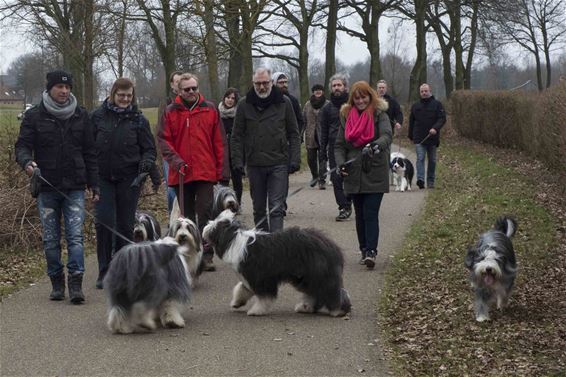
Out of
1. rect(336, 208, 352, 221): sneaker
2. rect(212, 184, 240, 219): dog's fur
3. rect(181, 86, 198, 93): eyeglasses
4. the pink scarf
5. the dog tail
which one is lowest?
rect(336, 208, 352, 221): sneaker

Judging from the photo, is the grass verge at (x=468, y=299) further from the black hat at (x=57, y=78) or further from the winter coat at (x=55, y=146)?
the black hat at (x=57, y=78)

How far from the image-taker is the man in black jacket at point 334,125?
13250 millimetres

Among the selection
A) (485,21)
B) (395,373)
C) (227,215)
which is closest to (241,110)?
(227,215)

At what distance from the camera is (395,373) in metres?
6.30

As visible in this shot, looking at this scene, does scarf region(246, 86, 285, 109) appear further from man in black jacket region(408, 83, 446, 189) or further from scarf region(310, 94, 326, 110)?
man in black jacket region(408, 83, 446, 189)

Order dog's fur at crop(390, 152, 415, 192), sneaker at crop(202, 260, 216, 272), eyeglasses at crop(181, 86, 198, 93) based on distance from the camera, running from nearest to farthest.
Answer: eyeglasses at crop(181, 86, 198, 93)
sneaker at crop(202, 260, 216, 272)
dog's fur at crop(390, 152, 415, 192)

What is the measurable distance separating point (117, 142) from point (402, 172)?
10.8 meters

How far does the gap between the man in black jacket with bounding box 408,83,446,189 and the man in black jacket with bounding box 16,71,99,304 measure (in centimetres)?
1111

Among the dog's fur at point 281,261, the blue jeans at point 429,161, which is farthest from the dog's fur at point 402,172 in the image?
the dog's fur at point 281,261

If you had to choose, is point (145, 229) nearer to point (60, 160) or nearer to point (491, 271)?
point (60, 160)

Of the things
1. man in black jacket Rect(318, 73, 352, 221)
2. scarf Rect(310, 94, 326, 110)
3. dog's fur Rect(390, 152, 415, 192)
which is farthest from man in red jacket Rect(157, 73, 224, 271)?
dog's fur Rect(390, 152, 415, 192)

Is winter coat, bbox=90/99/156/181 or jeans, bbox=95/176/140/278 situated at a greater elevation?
winter coat, bbox=90/99/156/181

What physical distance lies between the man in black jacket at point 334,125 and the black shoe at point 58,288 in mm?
5612

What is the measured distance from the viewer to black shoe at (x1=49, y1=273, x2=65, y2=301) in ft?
28.4
